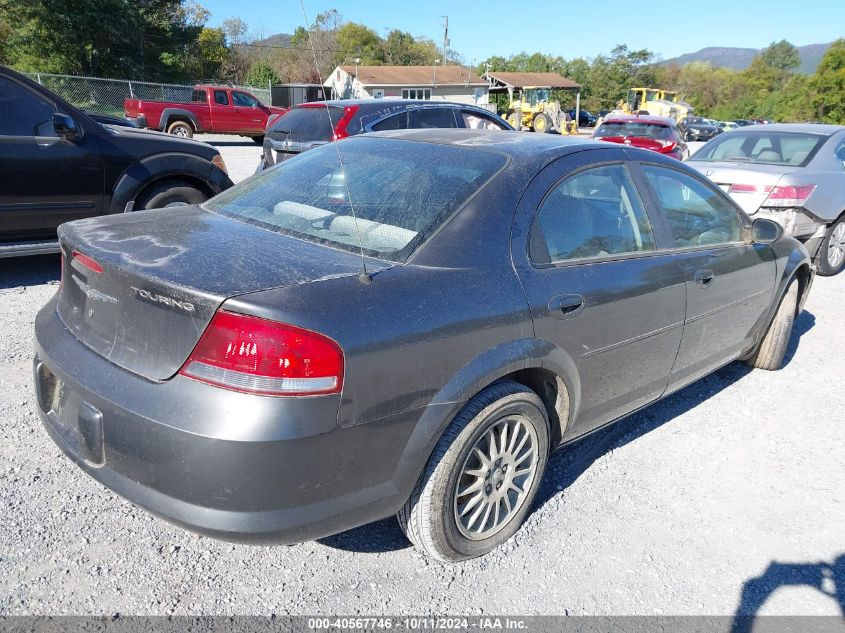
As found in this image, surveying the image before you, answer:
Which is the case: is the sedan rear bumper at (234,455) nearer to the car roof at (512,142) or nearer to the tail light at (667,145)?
the car roof at (512,142)

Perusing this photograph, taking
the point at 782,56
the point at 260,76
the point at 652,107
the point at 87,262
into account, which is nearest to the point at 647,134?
the point at 87,262

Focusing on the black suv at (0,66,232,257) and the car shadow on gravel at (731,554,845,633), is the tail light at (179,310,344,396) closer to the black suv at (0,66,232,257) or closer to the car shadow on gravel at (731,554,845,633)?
the car shadow on gravel at (731,554,845,633)

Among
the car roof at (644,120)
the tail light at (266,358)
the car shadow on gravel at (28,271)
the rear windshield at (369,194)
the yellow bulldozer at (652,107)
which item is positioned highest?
the rear windshield at (369,194)

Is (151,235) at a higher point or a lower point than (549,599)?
higher

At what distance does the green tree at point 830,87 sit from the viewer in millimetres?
40844

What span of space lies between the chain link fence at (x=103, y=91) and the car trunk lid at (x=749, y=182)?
895 inches

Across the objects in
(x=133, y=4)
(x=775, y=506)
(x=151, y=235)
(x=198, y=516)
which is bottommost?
(x=775, y=506)

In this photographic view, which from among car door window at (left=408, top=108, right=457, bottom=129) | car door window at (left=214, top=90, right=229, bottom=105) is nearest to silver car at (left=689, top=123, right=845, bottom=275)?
car door window at (left=408, top=108, right=457, bottom=129)

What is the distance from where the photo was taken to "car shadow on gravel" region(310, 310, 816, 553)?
276 cm

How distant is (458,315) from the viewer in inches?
92.0

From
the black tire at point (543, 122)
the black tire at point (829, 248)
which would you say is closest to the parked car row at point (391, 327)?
the black tire at point (829, 248)

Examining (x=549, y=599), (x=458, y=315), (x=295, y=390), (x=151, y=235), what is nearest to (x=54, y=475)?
(x=151, y=235)

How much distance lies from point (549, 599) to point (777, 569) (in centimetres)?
104

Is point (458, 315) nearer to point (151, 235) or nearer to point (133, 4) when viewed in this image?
point (151, 235)
